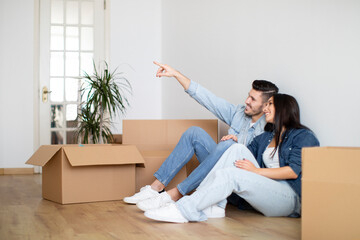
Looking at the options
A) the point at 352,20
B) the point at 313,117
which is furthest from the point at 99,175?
the point at 352,20

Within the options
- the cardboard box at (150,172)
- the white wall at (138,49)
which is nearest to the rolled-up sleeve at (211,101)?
the cardboard box at (150,172)

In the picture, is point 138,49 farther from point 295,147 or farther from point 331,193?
point 331,193

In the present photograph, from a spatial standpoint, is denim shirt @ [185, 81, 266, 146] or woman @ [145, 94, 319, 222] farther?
denim shirt @ [185, 81, 266, 146]

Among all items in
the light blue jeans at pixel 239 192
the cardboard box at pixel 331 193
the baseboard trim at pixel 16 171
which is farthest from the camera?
the baseboard trim at pixel 16 171

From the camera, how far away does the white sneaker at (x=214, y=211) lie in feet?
7.76

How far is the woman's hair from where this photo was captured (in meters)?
2.45

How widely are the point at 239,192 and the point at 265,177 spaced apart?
0.15m

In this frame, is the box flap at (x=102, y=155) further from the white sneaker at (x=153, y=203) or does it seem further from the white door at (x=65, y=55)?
the white door at (x=65, y=55)

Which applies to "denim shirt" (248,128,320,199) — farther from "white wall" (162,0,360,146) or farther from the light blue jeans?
"white wall" (162,0,360,146)

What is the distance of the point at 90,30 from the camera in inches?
210

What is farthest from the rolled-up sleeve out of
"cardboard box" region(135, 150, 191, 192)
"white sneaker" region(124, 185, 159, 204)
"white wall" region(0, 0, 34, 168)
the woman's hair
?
"white wall" region(0, 0, 34, 168)

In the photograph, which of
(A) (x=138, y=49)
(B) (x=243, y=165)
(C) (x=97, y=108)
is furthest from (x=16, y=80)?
(B) (x=243, y=165)

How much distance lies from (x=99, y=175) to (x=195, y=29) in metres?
1.97

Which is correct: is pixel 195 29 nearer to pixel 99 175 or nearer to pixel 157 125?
pixel 157 125
